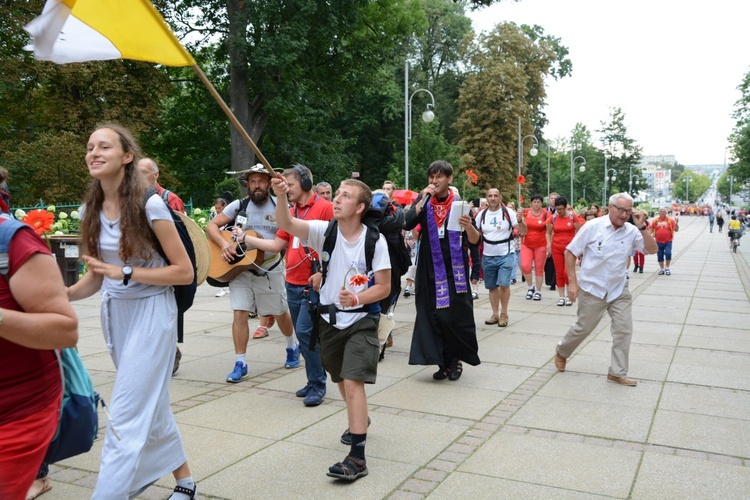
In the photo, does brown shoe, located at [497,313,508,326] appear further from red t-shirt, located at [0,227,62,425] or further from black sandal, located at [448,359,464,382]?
red t-shirt, located at [0,227,62,425]

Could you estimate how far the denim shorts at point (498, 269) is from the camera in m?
10.2

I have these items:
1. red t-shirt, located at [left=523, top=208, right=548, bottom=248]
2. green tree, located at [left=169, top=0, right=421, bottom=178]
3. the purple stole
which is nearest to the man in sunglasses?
the purple stole

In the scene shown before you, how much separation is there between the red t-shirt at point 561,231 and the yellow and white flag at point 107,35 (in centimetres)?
1064

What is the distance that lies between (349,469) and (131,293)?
168 cm

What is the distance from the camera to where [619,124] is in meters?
93.8

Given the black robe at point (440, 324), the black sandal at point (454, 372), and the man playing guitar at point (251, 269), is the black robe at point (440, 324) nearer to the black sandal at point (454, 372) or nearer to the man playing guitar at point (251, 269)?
the black sandal at point (454, 372)

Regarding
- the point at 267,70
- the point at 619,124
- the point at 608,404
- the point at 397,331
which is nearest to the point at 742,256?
the point at 267,70

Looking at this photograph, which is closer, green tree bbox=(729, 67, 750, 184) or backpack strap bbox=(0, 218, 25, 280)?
backpack strap bbox=(0, 218, 25, 280)

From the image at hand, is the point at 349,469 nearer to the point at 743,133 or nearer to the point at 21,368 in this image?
the point at 21,368

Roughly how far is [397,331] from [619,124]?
91.6 m

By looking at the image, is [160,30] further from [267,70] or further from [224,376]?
[267,70]

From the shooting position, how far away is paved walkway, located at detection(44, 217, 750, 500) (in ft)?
13.7

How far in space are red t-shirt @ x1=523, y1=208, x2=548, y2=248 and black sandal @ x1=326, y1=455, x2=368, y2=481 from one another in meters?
9.31

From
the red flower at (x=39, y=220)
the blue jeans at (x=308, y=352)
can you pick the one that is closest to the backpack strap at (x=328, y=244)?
the blue jeans at (x=308, y=352)
